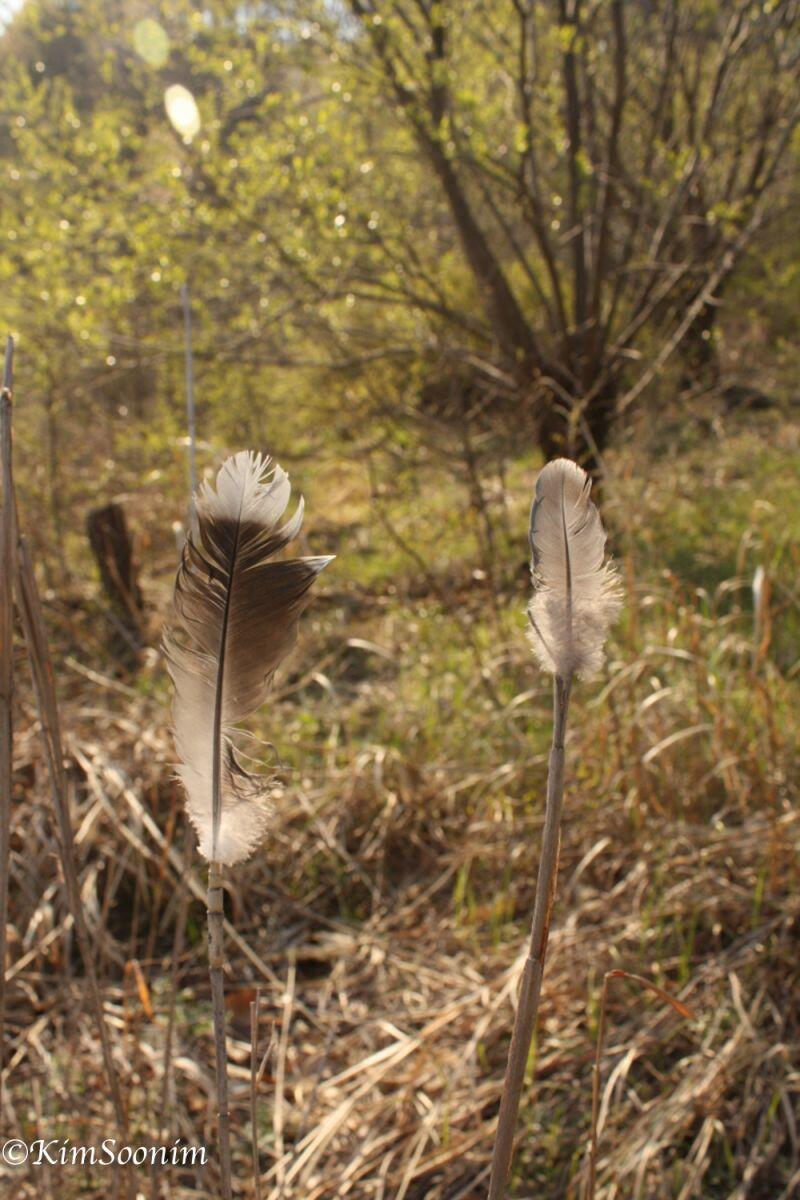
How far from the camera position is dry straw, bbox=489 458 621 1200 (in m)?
0.66

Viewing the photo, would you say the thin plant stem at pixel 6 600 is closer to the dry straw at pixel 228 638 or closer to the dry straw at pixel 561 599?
the dry straw at pixel 228 638

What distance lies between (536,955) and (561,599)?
0.83 ft

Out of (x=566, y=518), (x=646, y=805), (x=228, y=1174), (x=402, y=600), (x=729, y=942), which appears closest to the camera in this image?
(x=566, y=518)

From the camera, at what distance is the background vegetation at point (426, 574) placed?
2.05 meters

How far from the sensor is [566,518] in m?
0.69

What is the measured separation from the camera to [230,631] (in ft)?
2.39

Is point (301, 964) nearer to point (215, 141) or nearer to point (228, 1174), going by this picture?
point (228, 1174)

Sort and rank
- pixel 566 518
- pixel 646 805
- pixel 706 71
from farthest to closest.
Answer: pixel 706 71, pixel 646 805, pixel 566 518

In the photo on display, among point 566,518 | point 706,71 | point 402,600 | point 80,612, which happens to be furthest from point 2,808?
point 706,71

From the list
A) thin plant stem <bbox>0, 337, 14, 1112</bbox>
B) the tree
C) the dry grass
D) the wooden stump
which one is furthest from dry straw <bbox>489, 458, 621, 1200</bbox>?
the wooden stump

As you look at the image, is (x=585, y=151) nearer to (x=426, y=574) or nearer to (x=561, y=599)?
(x=426, y=574)

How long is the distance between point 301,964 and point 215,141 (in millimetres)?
4598

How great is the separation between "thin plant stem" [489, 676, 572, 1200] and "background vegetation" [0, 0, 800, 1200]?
0.68 ft
